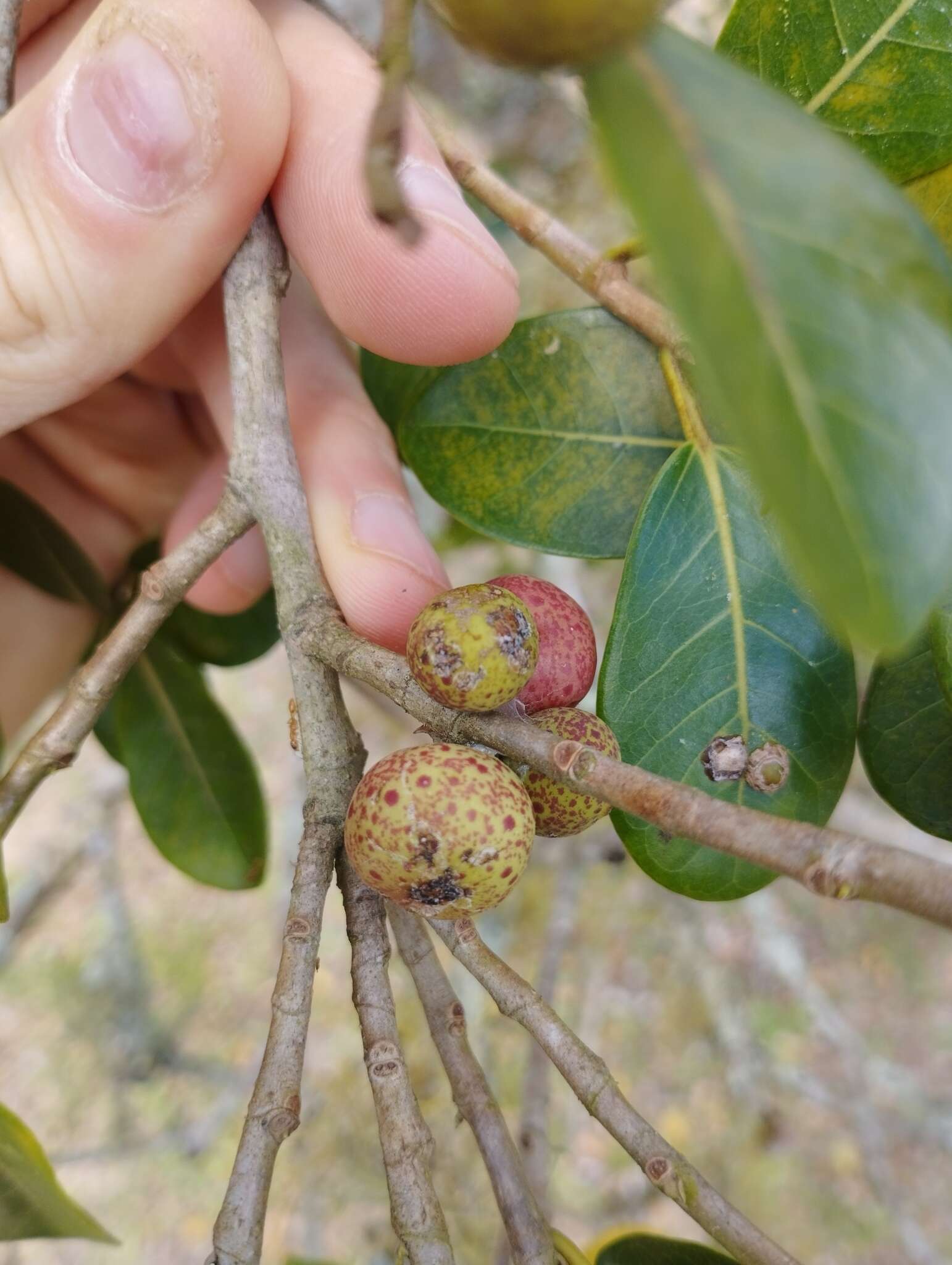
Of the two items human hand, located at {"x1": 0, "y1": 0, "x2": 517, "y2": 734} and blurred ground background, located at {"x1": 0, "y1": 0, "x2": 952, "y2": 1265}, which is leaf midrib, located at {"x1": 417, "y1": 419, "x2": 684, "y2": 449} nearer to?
human hand, located at {"x1": 0, "y1": 0, "x2": 517, "y2": 734}

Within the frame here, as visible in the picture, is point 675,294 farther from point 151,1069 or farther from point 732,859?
point 151,1069

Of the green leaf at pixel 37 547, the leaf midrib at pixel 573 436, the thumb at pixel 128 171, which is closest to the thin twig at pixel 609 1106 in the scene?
the leaf midrib at pixel 573 436

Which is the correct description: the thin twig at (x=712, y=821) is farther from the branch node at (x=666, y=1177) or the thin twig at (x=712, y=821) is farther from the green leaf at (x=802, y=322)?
the branch node at (x=666, y=1177)

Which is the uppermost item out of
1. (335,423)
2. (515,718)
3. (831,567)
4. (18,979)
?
(831,567)

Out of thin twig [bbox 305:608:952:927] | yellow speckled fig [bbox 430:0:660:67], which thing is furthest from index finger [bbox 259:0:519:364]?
yellow speckled fig [bbox 430:0:660:67]

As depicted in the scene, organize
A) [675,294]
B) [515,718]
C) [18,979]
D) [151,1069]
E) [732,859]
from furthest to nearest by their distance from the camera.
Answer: [18,979], [151,1069], [732,859], [515,718], [675,294]

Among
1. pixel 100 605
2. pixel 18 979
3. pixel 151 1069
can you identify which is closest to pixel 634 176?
pixel 100 605
